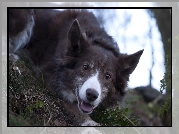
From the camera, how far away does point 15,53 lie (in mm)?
4250

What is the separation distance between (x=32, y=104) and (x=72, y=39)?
82 cm

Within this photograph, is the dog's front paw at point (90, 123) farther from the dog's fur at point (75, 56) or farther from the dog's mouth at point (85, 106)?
the dog's mouth at point (85, 106)

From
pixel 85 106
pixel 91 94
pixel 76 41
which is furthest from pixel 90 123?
pixel 76 41

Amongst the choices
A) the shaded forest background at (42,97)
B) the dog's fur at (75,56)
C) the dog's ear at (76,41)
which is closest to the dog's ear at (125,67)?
the dog's fur at (75,56)

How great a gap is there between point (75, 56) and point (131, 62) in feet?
A: 2.12

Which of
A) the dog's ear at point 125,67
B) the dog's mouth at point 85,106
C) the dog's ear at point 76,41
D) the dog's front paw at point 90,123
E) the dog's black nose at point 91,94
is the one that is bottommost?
the dog's front paw at point 90,123

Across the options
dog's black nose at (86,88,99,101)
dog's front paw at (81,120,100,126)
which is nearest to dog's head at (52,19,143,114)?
dog's black nose at (86,88,99,101)

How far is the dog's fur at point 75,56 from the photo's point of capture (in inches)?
148

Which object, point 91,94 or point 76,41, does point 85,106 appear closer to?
point 91,94

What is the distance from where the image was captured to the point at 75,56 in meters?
3.93

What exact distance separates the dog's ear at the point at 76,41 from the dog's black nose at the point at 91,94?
56 centimetres

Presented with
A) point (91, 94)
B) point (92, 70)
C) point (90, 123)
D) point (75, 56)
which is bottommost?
point (90, 123)

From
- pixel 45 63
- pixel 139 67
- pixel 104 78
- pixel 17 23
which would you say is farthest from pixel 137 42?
pixel 17 23

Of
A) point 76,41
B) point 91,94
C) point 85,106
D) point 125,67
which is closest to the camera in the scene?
point 91,94
